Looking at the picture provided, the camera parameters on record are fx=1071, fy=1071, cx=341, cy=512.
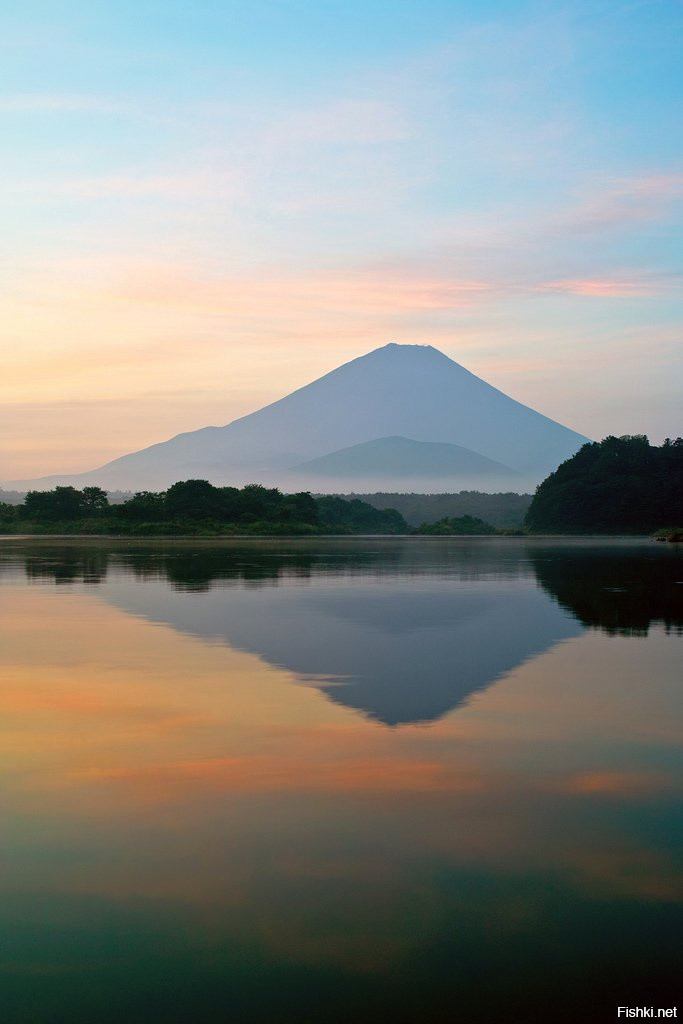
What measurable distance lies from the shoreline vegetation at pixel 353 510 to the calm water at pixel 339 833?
64381mm

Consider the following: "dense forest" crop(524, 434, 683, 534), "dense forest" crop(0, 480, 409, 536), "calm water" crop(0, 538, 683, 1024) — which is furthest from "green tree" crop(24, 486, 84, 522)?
"calm water" crop(0, 538, 683, 1024)

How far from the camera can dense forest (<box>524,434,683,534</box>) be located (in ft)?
368

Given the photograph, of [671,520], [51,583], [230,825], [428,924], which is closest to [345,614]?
[51,583]

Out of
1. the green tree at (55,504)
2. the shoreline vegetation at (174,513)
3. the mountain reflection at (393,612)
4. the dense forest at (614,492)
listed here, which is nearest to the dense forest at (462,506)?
the dense forest at (614,492)

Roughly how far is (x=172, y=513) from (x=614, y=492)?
47860 mm

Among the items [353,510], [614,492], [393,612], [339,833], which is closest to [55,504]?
[353,510]

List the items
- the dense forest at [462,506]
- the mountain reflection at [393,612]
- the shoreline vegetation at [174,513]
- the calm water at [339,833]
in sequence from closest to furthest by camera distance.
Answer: the calm water at [339,833]
the mountain reflection at [393,612]
the shoreline vegetation at [174,513]
the dense forest at [462,506]

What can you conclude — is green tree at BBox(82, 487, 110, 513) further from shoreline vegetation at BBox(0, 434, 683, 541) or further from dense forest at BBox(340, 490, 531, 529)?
dense forest at BBox(340, 490, 531, 529)

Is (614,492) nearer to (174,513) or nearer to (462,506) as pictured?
(174,513)

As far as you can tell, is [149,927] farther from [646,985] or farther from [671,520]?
[671,520]

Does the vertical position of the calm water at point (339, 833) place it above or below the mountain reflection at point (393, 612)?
below

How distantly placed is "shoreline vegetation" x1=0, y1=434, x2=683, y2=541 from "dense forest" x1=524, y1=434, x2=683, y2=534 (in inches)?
4.2

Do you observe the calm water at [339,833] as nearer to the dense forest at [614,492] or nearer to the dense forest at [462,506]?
the dense forest at [614,492]

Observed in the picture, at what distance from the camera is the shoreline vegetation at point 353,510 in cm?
9644
